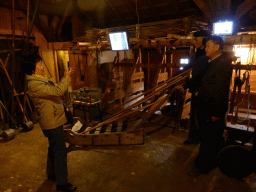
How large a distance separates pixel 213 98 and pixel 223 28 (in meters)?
3.90

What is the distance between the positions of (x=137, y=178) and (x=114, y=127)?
226 cm

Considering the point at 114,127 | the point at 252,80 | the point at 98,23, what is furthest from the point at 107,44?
the point at 252,80

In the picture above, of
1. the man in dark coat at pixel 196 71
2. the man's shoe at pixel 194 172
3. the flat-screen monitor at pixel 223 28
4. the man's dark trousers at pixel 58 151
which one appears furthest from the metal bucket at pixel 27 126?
the flat-screen monitor at pixel 223 28

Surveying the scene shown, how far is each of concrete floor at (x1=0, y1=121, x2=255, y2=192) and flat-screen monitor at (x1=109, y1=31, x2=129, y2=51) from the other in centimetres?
311

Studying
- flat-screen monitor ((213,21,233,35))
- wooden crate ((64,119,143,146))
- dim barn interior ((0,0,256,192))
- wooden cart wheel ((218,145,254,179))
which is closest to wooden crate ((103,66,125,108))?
dim barn interior ((0,0,256,192))

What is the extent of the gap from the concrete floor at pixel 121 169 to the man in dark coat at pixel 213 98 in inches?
15.7

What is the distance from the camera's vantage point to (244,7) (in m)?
6.70

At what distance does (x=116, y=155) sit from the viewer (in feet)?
14.9

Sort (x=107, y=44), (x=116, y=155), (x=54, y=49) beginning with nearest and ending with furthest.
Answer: (x=116, y=155) → (x=107, y=44) → (x=54, y=49)

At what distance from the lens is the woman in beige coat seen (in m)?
2.85

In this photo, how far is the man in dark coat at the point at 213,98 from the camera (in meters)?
3.09

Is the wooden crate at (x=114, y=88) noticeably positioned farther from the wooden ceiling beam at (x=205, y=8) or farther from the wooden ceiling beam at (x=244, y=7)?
the wooden ceiling beam at (x=244, y=7)

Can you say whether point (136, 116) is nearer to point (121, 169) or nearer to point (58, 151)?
point (121, 169)

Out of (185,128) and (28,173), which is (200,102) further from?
(28,173)
